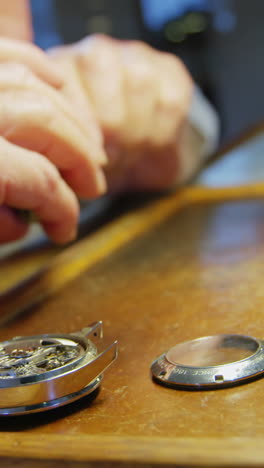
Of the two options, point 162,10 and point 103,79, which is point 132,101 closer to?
point 103,79

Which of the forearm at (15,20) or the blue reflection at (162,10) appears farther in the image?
the blue reflection at (162,10)

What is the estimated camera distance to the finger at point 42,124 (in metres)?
0.71

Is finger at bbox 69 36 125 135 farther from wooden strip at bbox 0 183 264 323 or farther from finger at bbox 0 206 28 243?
finger at bbox 0 206 28 243

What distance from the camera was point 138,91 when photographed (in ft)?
3.88

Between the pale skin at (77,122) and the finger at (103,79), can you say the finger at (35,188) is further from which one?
the finger at (103,79)

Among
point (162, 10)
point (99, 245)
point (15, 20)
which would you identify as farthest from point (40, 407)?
point (162, 10)

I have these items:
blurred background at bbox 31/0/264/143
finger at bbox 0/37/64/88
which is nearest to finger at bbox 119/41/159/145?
finger at bbox 0/37/64/88

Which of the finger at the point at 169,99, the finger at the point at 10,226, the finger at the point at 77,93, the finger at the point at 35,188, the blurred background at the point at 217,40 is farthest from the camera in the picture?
the blurred background at the point at 217,40

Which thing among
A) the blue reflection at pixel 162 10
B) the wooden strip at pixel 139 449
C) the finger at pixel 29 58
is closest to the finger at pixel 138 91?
the finger at pixel 29 58

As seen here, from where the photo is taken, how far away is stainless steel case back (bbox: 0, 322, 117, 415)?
1.39 feet

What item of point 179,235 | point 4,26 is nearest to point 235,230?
point 179,235

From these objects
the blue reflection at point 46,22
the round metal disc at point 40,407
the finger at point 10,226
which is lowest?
the finger at point 10,226

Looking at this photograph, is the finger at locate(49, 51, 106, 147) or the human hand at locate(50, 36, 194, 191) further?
the human hand at locate(50, 36, 194, 191)

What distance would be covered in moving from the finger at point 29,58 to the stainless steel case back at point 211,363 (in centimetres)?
46
